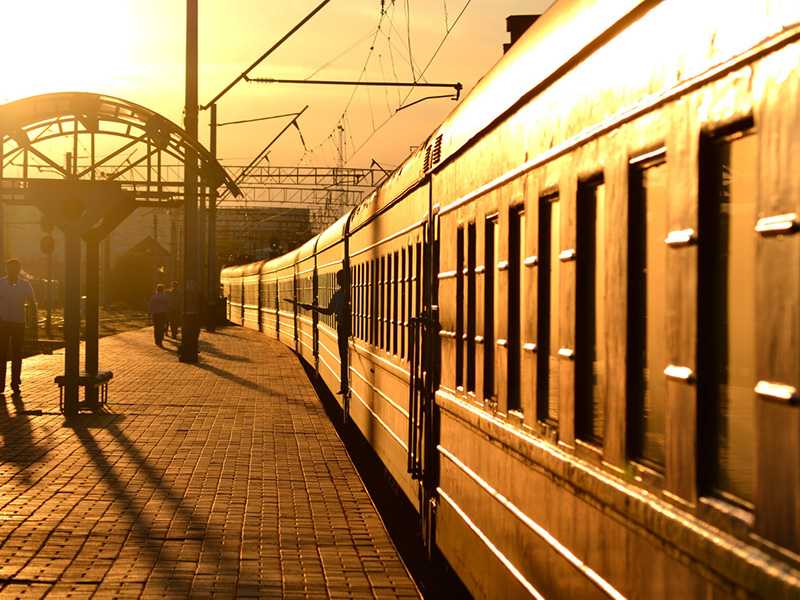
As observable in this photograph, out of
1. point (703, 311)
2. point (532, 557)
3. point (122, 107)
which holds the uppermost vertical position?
point (122, 107)

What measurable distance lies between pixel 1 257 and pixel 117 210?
1485cm

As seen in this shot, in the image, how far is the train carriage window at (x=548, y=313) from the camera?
5.04 meters

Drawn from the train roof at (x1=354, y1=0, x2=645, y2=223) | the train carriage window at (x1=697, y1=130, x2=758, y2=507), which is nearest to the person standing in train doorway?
the train roof at (x1=354, y1=0, x2=645, y2=223)

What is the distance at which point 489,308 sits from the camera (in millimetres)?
6488

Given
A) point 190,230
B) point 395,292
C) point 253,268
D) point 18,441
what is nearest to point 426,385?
point 395,292

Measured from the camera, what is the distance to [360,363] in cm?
1507

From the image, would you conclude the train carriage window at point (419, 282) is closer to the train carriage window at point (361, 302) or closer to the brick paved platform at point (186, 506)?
the brick paved platform at point (186, 506)

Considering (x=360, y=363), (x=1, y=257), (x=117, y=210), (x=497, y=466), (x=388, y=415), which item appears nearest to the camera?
(x=497, y=466)

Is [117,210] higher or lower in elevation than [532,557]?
higher

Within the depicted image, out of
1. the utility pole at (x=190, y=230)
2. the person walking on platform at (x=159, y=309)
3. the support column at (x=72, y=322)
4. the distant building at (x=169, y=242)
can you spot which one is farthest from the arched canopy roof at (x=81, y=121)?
the distant building at (x=169, y=242)

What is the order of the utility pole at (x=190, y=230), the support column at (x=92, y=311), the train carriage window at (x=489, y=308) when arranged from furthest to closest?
the utility pole at (x=190, y=230) < the support column at (x=92, y=311) < the train carriage window at (x=489, y=308)

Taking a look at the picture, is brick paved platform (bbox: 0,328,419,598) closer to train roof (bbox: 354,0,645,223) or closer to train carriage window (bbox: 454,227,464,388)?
train carriage window (bbox: 454,227,464,388)

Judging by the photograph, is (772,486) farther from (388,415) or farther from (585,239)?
(388,415)

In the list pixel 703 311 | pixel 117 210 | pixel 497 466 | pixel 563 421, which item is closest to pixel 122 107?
pixel 117 210
